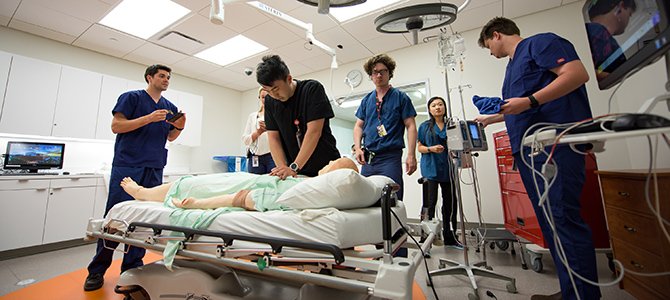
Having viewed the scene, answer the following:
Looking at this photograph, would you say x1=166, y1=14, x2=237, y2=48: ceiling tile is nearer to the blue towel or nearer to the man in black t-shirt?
the man in black t-shirt

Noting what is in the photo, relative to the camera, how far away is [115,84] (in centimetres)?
349

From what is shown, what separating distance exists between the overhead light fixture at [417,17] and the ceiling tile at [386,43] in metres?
1.82

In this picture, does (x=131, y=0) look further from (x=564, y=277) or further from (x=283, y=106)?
(x=564, y=277)

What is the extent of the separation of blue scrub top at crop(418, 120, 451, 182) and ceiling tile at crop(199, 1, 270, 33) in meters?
2.17

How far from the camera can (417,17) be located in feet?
4.86

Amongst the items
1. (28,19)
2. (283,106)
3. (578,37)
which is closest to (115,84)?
(28,19)

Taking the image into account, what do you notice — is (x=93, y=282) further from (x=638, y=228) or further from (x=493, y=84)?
(x=493, y=84)

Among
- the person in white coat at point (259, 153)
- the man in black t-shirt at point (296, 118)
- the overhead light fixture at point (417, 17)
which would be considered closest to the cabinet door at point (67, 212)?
the person in white coat at point (259, 153)

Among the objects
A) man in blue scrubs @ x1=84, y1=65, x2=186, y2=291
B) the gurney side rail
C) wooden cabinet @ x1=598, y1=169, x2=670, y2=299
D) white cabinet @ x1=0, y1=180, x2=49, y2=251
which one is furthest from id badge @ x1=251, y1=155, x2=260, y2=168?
wooden cabinet @ x1=598, y1=169, x2=670, y2=299

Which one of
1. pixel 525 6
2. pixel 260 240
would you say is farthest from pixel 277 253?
pixel 525 6

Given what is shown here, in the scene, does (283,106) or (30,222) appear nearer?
(283,106)

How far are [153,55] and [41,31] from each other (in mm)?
1077

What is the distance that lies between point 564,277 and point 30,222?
13.3ft

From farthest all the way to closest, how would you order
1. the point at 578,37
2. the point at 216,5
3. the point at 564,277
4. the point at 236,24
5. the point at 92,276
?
the point at 236,24 < the point at 578,37 < the point at 92,276 < the point at 216,5 < the point at 564,277
